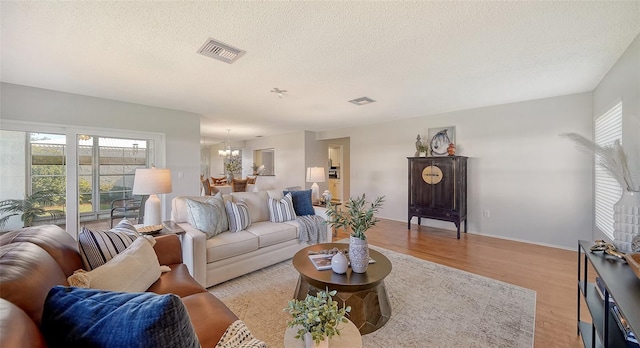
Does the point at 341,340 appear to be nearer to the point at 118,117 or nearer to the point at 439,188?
the point at 439,188

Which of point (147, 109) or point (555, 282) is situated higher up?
point (147, 109)

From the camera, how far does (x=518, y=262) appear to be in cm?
321

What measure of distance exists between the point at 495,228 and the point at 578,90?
2391mm

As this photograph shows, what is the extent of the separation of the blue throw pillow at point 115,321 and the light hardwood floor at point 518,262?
7.66 feet

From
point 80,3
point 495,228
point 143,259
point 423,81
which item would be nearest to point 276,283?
point 143,259

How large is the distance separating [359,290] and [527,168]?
3994mm

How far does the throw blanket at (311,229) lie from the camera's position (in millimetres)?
3263

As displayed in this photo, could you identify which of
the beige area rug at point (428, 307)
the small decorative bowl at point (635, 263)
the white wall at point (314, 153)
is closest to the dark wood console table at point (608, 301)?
the small decorative bowl at point (635, 263)

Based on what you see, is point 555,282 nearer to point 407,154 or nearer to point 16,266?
point 407,154

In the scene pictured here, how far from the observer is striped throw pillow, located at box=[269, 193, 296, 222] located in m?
3.38

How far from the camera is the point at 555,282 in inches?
105

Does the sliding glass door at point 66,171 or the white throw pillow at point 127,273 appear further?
the sliding glass door at point 66,171

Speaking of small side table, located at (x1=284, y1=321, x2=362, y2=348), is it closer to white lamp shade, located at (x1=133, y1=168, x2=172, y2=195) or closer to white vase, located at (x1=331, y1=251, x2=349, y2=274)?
white vase, located at (x1=331, y1=251, x2=349, y2=274)

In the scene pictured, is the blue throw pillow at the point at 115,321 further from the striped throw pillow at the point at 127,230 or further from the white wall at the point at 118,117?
the white wall at the point at 118,117
